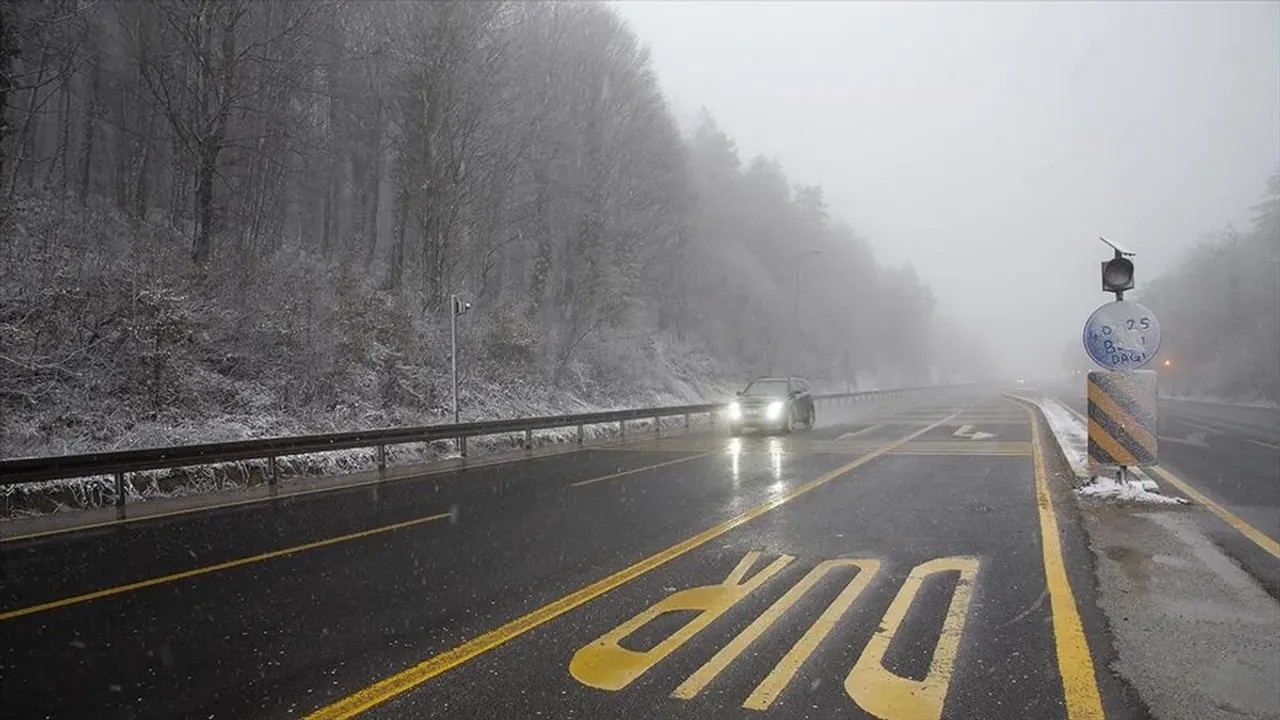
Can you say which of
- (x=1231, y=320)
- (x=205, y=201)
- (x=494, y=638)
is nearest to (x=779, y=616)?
(x=494, y=638)

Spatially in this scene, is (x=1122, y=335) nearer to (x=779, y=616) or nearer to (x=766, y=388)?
(x=779, y=616)

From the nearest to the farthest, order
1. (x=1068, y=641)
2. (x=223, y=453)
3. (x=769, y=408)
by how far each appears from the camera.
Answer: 1. (x=1068, y=641)
2. (x=223, y=453)
3. (x=769, y=408)

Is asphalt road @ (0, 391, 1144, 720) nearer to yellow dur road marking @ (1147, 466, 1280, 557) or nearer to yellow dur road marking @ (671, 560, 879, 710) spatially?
yellow dur road marking @ (671, 560, 879, 710)

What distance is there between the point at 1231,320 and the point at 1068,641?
3143 inches

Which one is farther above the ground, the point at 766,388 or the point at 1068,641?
the point at 766,388

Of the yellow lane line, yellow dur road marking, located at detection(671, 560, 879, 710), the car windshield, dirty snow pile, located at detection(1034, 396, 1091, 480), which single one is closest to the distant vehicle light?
the car windshield

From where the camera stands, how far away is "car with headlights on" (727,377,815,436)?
2231 cm

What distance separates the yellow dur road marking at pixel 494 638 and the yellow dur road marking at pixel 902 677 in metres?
2.11

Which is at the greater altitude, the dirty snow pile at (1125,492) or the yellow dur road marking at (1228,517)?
the dirty snow pile at (1125,492)

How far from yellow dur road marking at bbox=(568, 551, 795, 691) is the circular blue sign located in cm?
614

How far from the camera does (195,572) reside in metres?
6.74

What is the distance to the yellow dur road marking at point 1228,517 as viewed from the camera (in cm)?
741

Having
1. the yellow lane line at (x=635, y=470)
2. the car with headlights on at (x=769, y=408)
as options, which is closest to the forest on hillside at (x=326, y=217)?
the car with headlights on at (x=769, y=408)

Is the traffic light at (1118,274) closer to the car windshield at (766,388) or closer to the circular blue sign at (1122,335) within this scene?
the circular blue sign at (1122,335)
